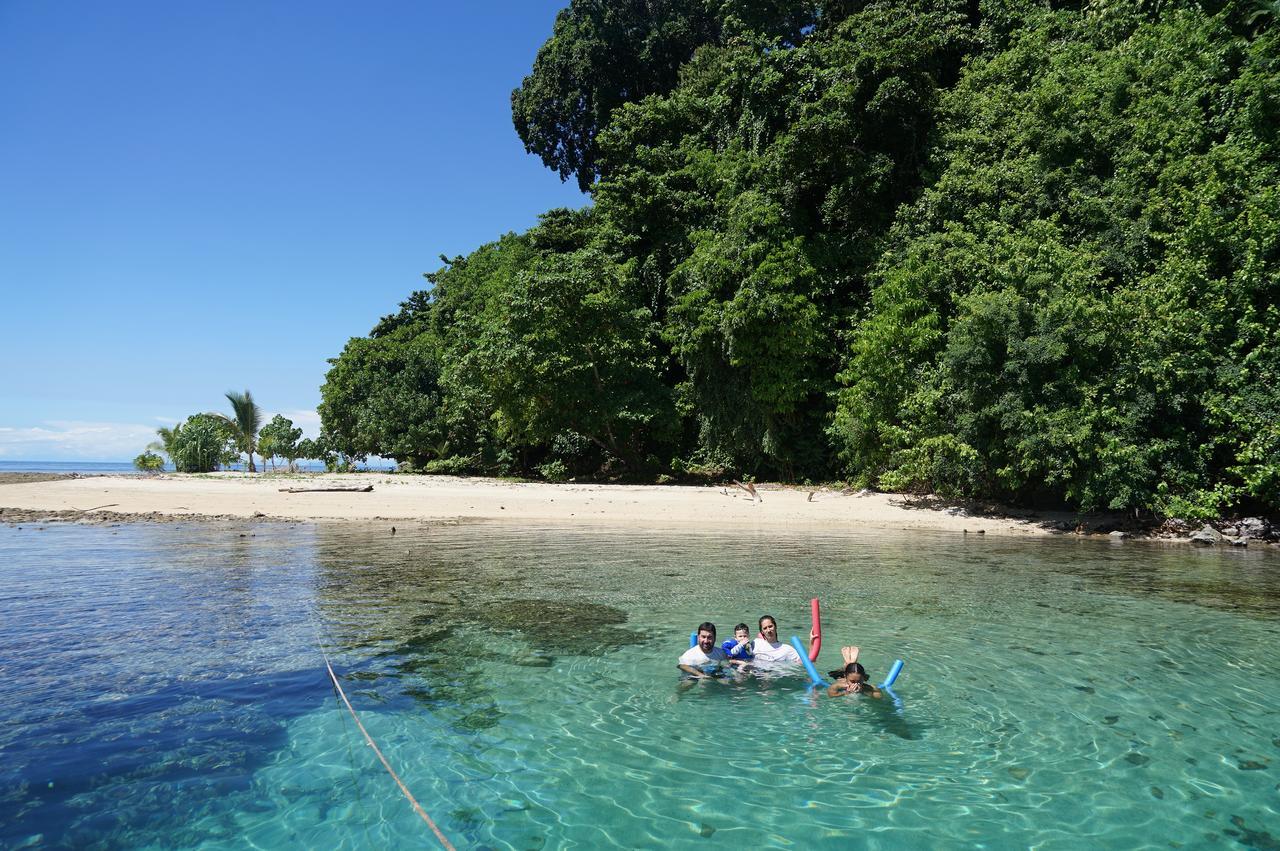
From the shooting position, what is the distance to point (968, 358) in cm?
2097

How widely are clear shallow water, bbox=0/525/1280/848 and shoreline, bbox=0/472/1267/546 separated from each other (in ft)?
27.5

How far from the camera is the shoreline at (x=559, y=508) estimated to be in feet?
73.8

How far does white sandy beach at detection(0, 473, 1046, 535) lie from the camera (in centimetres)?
2342

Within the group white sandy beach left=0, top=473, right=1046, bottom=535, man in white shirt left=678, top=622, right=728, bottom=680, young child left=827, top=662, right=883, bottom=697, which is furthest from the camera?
white sandy beach left=0, top=473, right=1046, bottom=535

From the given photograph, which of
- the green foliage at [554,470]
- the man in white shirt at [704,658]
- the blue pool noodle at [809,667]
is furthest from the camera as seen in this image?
the green foliage at [554,470]

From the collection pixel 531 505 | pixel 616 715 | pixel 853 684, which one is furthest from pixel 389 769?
pixel 531 505

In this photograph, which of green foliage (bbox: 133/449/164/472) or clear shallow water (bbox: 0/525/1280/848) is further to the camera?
green foliage (bbox: 133/449/164/472)

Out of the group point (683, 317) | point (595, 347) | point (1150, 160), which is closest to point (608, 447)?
point (595, 347)

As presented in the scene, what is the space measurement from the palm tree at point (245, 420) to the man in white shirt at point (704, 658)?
4622cm

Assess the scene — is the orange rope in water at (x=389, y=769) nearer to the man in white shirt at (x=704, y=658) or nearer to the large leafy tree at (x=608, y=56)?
the man in white shirt at (x=704, y=658)

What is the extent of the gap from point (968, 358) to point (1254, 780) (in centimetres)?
1660

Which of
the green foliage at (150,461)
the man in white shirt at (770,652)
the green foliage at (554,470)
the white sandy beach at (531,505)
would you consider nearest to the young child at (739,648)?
the man in white shirt at (770,652)

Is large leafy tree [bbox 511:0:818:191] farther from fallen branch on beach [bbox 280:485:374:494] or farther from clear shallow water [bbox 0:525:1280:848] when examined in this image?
clear shallow water [bbox 0:525:1280:848]

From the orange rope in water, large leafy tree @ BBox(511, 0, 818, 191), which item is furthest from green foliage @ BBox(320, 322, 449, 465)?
the orange rope in water
